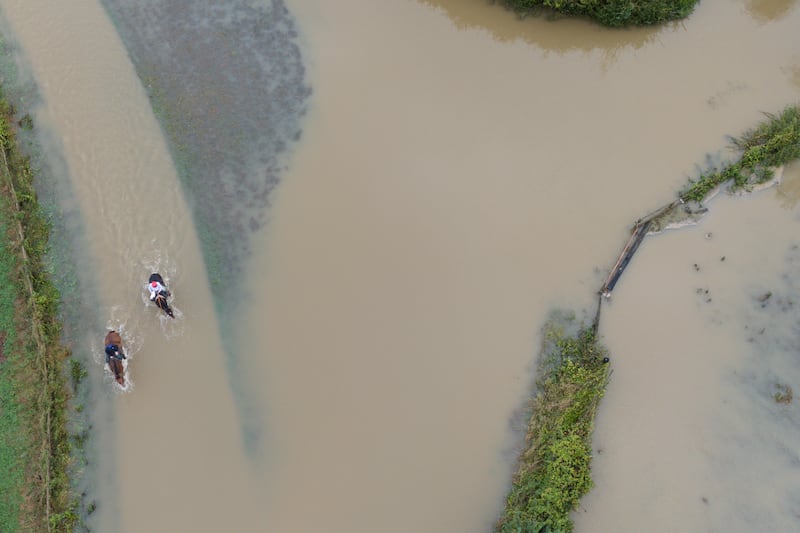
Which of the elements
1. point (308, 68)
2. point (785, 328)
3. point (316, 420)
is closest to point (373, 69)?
point (308, 68)

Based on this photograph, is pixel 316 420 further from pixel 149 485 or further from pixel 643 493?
pixel 643 493

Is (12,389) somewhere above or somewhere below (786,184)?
above

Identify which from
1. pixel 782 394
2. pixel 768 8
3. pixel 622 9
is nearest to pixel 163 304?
pixel 622 9

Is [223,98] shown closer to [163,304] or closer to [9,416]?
[163,304]

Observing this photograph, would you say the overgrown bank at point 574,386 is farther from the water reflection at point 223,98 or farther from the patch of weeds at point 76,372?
the patch of weeds at point 76,372

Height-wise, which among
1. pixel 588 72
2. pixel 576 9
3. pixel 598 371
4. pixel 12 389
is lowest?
pixel 598 371

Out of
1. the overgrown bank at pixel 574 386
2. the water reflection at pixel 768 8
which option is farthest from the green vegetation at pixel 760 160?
the water reflection at pixel 768 8
